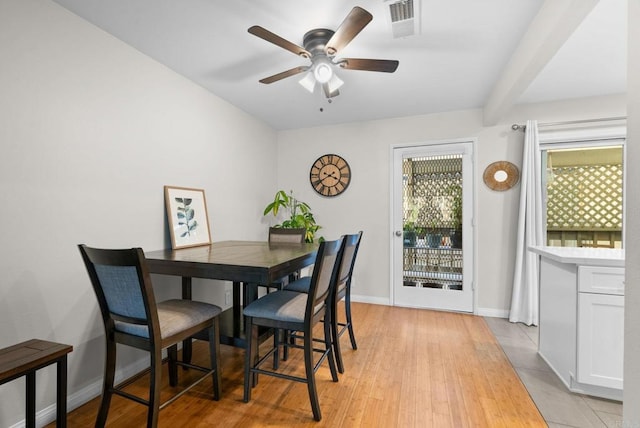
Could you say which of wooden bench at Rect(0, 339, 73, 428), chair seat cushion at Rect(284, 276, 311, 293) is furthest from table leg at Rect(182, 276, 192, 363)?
wooden bench at Rect(0, 339, 73, 428)

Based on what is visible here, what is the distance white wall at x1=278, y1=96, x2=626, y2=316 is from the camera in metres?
3.31

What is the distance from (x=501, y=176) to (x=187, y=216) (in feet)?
11.1

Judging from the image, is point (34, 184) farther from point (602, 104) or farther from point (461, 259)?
point (602, 104)

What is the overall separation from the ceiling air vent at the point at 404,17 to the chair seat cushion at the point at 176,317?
2.07m

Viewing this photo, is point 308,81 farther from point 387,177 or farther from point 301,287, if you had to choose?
point 387,177

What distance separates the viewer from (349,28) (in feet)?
5.25

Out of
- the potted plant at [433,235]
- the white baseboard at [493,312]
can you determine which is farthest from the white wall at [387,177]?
the potted plant at [433,235]

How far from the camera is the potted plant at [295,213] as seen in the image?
378 cm

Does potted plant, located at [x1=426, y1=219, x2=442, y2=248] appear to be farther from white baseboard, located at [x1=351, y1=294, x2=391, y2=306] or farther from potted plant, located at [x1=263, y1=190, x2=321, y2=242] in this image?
potted plant, located at [x1=263, y1=190, x2=321, y2=242]

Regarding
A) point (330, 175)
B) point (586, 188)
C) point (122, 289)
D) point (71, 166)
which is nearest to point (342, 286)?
point (122, 289)

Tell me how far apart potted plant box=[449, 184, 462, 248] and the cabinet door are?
175cm

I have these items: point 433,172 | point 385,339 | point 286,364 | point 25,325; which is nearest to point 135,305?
point 25,325

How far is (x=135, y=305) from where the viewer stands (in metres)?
1.42

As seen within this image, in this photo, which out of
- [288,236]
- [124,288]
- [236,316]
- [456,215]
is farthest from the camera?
[456,215]
